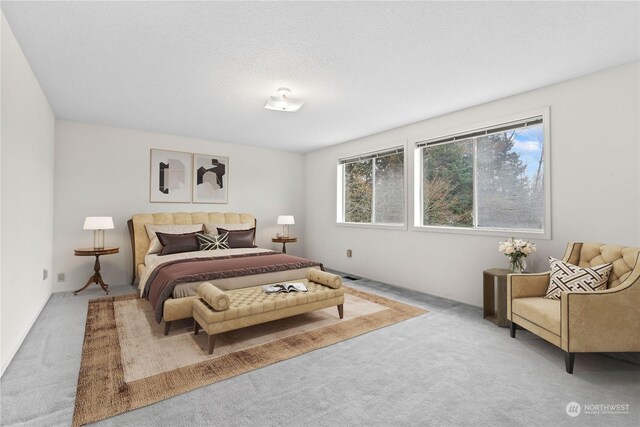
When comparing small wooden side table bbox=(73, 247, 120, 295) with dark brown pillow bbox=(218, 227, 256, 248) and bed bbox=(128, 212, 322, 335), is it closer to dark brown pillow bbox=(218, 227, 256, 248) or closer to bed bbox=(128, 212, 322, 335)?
bed bbox=(128, 212, 322, 335)

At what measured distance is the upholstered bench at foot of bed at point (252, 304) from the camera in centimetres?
252

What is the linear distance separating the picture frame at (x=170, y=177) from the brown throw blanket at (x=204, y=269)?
2013 millimetres

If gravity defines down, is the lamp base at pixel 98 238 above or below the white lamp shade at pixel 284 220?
below

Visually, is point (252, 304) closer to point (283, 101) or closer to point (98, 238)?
point (283, 101)

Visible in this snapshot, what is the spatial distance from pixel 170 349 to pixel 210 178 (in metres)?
3.64

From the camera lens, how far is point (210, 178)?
18.4ft

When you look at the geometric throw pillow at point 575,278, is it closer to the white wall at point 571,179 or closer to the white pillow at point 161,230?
the white wall at point 571,179

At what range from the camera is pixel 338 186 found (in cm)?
596

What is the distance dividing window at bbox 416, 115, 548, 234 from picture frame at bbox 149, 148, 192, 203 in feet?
13.2

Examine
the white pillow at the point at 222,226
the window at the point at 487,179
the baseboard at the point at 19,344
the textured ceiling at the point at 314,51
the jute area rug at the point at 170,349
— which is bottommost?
the jute area rug at the point at 170,349

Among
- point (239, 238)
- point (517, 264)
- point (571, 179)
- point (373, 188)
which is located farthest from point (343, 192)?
point (571, 179)

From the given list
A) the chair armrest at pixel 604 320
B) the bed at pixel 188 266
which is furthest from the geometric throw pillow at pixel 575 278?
the bed at pixel 188 266

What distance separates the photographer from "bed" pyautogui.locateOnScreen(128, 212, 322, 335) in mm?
2891

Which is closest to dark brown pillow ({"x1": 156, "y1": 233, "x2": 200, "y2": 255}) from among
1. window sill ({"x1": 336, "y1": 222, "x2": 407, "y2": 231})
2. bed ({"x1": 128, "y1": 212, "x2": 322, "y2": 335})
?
bed ({"x1": 128, "y1": 212, "x2": 322, "y2": 335})
